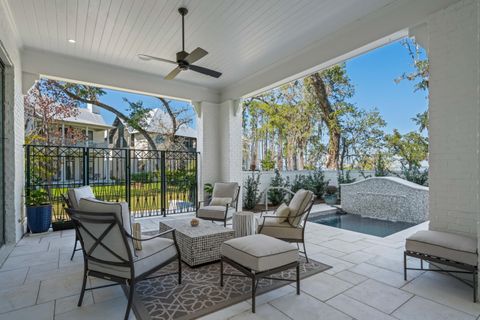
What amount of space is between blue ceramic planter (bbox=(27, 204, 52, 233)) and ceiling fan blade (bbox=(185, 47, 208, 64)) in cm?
397

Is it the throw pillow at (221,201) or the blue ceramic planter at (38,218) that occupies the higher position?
the throw pillow at (221,201)

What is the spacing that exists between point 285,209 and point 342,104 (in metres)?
8.53

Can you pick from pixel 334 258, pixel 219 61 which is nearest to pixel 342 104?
pixel 219 61

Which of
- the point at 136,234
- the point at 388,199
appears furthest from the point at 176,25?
the point at 388,199

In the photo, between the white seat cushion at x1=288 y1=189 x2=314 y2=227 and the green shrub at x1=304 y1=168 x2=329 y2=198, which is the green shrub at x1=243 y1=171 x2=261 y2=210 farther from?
the white seat cushion at x1=288 y1=189 x2=314 y2=227

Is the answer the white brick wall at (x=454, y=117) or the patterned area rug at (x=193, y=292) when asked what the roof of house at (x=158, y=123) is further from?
the white brick wall at (x=454, y=117)

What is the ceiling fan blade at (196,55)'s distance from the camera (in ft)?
11.4

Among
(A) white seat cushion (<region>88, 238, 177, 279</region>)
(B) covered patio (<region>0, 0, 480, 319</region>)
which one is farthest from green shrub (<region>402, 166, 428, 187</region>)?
(A) white seat cushion (<region>88, 238, 177, 279</region>)

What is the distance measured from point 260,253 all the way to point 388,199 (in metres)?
5.35

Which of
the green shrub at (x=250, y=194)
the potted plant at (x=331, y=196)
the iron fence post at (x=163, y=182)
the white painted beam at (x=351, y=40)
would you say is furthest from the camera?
the potted plant at (x=331, y=196)

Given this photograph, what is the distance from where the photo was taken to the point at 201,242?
3271mm

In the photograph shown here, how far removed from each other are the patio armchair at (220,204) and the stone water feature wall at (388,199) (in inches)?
136

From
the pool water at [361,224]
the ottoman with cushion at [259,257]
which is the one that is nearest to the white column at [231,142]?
the pool water at [361,224]

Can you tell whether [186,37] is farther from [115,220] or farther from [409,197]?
[409,197]
